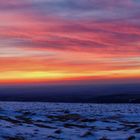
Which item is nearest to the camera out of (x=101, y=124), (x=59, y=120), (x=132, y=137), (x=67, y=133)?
(x=132, y=137)

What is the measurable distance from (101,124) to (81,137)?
7946mm

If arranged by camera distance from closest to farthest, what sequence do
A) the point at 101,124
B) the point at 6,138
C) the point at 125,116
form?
the point at 6,138
the point at 101,124
the point at 125,116

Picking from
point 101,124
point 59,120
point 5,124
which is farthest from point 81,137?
point 59,120

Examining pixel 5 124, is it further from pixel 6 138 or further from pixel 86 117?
pixel 86 117

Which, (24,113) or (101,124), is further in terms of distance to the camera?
(24,113)

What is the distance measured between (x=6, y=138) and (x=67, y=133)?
5.15m

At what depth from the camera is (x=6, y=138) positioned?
2444 cm

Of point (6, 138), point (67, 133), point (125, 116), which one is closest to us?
point (6, 138)

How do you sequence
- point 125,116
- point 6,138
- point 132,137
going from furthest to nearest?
point 125,116 → point 132,137 → point 6,138

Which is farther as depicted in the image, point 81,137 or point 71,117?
point 71,117

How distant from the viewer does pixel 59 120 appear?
122ft

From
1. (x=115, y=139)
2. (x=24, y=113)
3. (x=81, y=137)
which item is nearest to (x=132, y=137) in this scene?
(x=115, y=139)

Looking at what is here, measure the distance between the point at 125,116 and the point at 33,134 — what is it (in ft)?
50.6

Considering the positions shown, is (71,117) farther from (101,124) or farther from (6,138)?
(6,138)
